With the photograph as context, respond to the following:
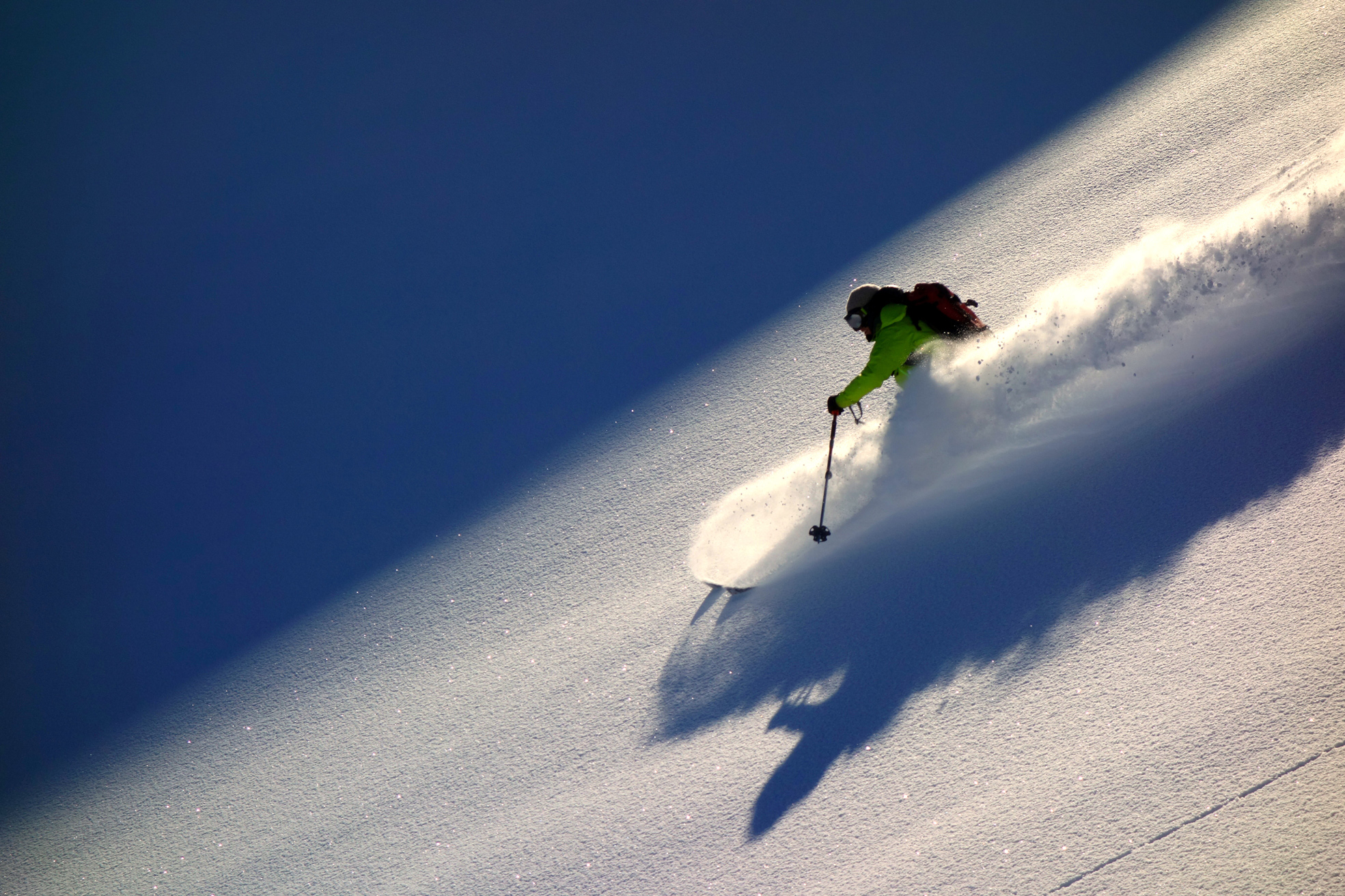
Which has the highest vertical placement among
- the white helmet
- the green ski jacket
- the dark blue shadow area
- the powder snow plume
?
the dark blue shadow area

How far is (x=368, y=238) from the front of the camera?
6188mm

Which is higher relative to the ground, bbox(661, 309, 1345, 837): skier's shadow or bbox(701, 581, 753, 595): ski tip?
bbox(701, 581, 753, 595): ski tip

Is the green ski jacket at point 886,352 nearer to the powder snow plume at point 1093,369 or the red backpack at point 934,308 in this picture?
the red backpack at point 934,308

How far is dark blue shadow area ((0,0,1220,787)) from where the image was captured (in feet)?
16.3

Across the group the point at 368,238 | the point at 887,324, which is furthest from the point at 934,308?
the point at 368,238

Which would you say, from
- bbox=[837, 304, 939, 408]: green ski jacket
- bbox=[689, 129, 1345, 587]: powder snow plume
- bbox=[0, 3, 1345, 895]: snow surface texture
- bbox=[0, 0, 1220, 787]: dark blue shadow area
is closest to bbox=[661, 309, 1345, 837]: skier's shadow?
bbox=[0, 3, 1345, 895]: snow surface texture

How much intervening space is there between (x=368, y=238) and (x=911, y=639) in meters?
5.31

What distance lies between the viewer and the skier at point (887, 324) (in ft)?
11.8

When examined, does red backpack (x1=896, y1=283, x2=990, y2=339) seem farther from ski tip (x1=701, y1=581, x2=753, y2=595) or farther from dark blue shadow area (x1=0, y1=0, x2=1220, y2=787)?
ski tip (x1=701, y1=581, x2=753, y2=595)

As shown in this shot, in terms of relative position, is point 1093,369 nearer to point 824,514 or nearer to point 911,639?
point 824,514

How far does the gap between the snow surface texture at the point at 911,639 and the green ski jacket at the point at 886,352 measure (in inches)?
18.9

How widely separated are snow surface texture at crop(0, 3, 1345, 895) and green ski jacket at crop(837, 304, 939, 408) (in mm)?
481

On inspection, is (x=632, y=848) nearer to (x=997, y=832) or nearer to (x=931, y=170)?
(x=997, y=832)

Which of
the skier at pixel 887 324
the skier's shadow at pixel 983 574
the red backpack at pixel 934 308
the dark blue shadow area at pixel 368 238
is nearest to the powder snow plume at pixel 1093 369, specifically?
the skier's shadow at pixel 983 574
